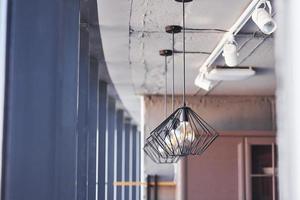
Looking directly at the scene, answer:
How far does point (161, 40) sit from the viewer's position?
367 centimetres

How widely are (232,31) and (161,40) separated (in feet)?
2.01

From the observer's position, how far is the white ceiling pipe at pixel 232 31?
276 cm

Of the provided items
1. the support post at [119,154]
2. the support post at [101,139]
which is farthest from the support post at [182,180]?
the support post at [119,154]

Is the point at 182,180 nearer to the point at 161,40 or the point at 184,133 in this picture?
the point at 161,40

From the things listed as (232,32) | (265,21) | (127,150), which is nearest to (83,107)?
(232,32)

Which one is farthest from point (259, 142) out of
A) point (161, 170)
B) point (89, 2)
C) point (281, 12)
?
point (281, 12)

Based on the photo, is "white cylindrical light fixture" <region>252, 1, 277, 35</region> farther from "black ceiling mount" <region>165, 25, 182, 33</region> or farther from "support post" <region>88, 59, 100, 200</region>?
"support post" <region>88, 59, 100, 200</region>

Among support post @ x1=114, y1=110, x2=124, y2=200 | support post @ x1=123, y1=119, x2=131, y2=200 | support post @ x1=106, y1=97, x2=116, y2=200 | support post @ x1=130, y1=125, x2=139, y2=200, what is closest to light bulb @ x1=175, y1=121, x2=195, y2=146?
support post @ x1=106, y1=97, x2=116, y2=200

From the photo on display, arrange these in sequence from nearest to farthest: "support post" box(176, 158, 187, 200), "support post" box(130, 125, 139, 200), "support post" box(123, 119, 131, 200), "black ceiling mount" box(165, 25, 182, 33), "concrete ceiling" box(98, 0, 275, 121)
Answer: "concrete ceiling" box(98, 0, 275, 121) → "black ceiling mount" box(165, 25, 182, 33) → "support post" box(176, 158, 187, 200) → "support post" box(123, 119, 131, 200) → "support post" box(130, 125, 139, 200)

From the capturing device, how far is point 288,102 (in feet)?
1.84

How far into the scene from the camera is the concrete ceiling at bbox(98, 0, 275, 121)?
2.92 meters

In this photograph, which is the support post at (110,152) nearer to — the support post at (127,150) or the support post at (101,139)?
the support post at (101,139)

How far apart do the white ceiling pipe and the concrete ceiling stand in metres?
0.03

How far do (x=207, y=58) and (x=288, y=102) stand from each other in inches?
144
